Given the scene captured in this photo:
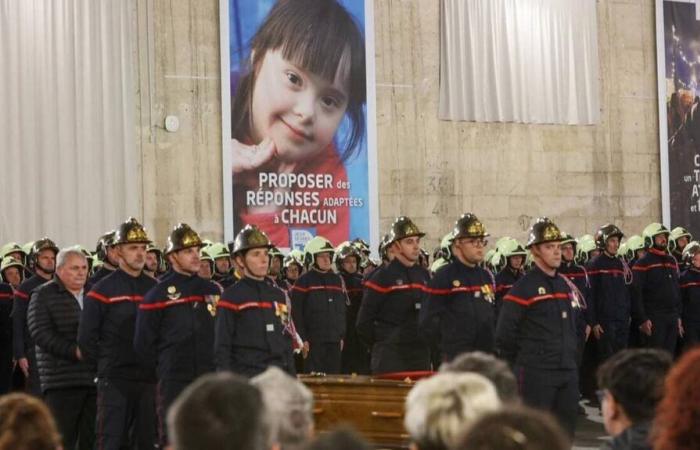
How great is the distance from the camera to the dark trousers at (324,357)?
1520cm

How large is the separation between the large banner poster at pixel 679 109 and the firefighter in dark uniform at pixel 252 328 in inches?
647

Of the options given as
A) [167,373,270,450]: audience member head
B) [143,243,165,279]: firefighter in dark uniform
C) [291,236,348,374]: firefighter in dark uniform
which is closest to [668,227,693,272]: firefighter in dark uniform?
[291,236,348,374]: firefighter in dark uniform

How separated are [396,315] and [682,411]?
30.7 ft

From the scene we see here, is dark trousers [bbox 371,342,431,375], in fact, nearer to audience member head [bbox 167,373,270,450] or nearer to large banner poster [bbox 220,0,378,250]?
large banner poster [bbox 220,0,378,250]

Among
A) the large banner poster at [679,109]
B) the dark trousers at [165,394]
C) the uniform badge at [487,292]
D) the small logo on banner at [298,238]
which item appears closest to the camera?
the dark trousers at [165,394]

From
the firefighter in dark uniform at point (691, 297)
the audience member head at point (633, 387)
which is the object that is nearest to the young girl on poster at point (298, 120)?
the firefighter in dark uniform at point (691, 297)

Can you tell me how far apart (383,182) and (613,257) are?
632 cm

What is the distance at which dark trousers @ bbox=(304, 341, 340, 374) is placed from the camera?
15.2 metres

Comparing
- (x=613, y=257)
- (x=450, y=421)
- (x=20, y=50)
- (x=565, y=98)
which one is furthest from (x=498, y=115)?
(x=450, y=421)

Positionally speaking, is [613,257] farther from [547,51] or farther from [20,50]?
[20,50]

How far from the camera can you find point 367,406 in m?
9.09

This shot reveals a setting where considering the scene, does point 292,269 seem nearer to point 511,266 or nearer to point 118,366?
point 511,266

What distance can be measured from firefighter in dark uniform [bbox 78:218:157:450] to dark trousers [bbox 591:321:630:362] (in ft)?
27.2

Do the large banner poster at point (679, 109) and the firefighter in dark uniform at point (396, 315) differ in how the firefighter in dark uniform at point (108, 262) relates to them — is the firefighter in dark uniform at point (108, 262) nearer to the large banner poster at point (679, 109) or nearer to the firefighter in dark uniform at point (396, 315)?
the firefighter in dark uniform at point (396, 315)
